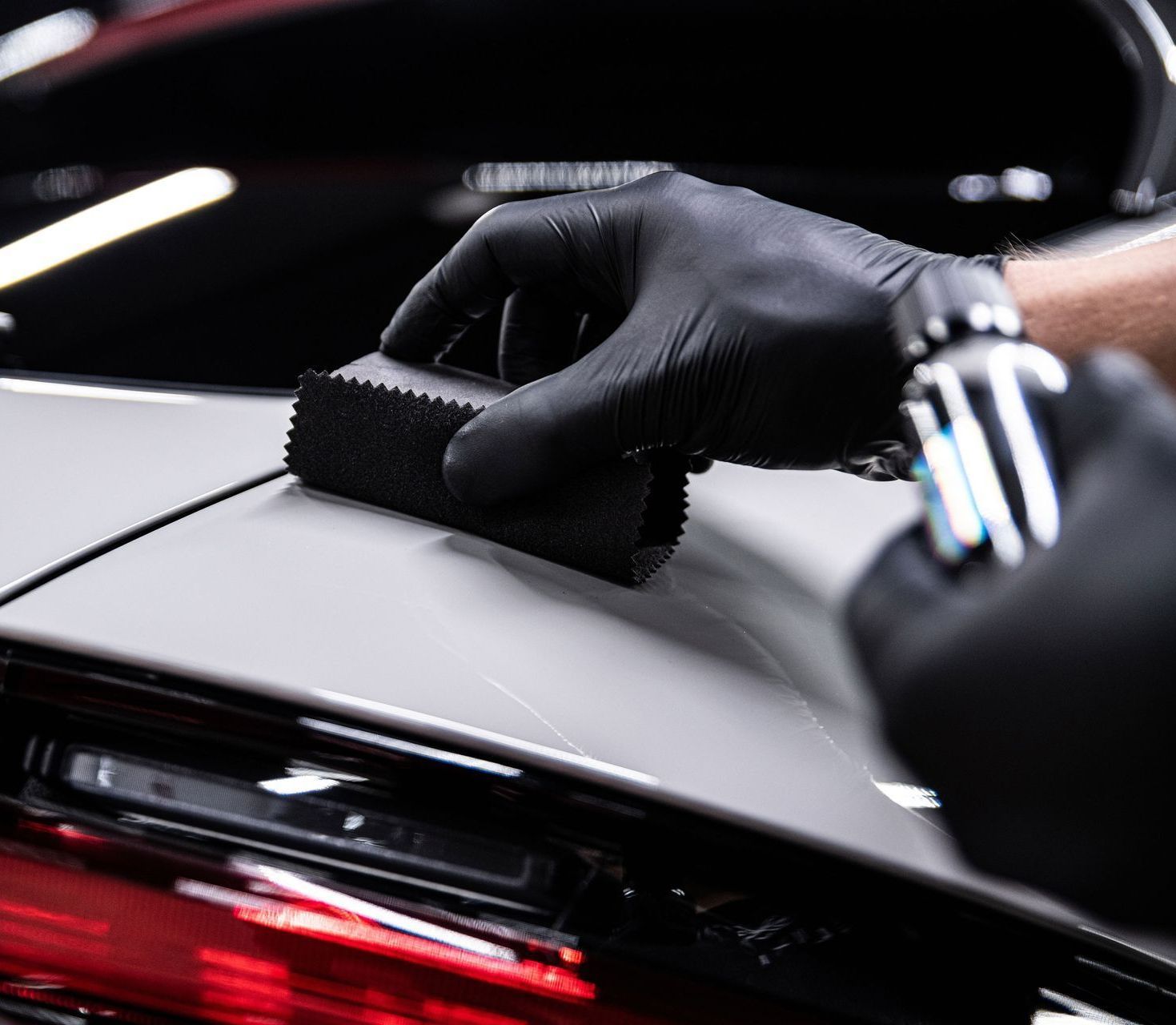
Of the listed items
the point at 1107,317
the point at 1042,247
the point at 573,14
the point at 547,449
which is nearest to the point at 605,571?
the point at 547,449

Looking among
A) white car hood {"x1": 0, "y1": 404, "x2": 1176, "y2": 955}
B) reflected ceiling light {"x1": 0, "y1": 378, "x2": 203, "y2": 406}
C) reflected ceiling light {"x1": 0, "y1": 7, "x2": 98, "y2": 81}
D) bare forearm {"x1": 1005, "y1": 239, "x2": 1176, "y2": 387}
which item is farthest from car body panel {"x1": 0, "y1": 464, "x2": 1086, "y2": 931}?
reflected ceiling light {"x1": 0, "y1": 7, "x2": 98, "y2": 81}

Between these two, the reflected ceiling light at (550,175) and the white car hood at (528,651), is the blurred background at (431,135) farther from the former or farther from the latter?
the white car hood at (528,651)

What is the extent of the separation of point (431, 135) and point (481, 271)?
5.58 feet

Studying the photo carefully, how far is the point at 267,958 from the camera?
1.85ft

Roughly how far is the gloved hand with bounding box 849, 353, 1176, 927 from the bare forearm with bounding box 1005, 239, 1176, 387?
1.41ft

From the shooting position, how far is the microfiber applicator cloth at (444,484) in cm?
89

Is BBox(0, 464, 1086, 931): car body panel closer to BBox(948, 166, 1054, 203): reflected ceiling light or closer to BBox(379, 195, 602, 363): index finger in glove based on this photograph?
BBox(379, 195, 602, 363): index finger in glove

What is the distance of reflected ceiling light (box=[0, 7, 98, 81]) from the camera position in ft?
6.79

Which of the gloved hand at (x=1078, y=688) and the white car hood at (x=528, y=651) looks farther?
the white car hood at (x=528, y=651)

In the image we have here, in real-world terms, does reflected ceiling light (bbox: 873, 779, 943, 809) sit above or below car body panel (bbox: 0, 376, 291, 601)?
below

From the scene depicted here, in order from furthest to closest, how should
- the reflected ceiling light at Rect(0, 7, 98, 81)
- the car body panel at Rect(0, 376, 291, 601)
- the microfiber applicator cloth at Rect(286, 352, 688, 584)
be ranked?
the reflected ceiling light at Rect(0, 7, 98, 81) < the microfiber applicator cloth at Rect(286, 352, 688, 584) < the car body panel at Rect(0, 376, 291, 601)

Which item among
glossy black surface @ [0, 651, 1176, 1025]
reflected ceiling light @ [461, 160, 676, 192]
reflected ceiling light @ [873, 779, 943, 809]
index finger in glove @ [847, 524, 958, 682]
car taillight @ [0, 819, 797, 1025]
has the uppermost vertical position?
reflected ceiling light @ [461, 160, 676, 192]

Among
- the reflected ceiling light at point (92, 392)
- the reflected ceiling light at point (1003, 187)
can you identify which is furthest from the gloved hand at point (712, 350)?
the reflected ceiling light at point (1003, 187)

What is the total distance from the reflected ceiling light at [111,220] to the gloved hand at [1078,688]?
1293mm
